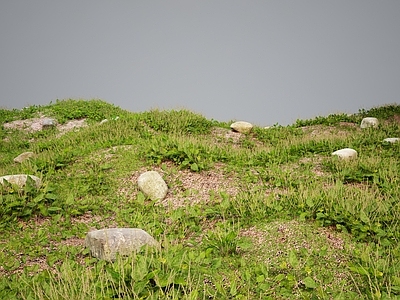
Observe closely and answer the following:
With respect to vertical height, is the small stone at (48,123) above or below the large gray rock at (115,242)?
above

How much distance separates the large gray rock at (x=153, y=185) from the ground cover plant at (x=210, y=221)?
6.7 inches

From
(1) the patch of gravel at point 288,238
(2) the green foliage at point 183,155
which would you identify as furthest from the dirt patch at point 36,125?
(1) the patch of gravel at point 288,238

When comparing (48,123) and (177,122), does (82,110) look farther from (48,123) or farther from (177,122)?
(177,122)

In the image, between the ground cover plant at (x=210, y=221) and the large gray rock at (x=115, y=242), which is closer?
the ground cover plant at (x=210, y=221)

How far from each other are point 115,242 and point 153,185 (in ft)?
9.90

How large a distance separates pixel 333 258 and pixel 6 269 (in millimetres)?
4701

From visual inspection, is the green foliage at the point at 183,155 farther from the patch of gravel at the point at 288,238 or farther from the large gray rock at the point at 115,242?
the large gray rock at the point at 115,242

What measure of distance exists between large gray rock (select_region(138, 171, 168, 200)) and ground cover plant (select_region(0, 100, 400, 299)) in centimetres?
17

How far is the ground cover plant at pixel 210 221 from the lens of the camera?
3.85m

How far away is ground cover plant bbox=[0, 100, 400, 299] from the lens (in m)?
3.85

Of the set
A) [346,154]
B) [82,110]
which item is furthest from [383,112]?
[82,110]

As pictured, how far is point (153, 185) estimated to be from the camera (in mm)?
→ 7770

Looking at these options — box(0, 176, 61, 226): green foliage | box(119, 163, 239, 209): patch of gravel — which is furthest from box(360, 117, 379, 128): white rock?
box(0, 176, 61, 226): green foliage

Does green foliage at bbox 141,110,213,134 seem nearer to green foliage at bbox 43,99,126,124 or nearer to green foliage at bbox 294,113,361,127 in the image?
green foliage at bbox 43,99,126,124
